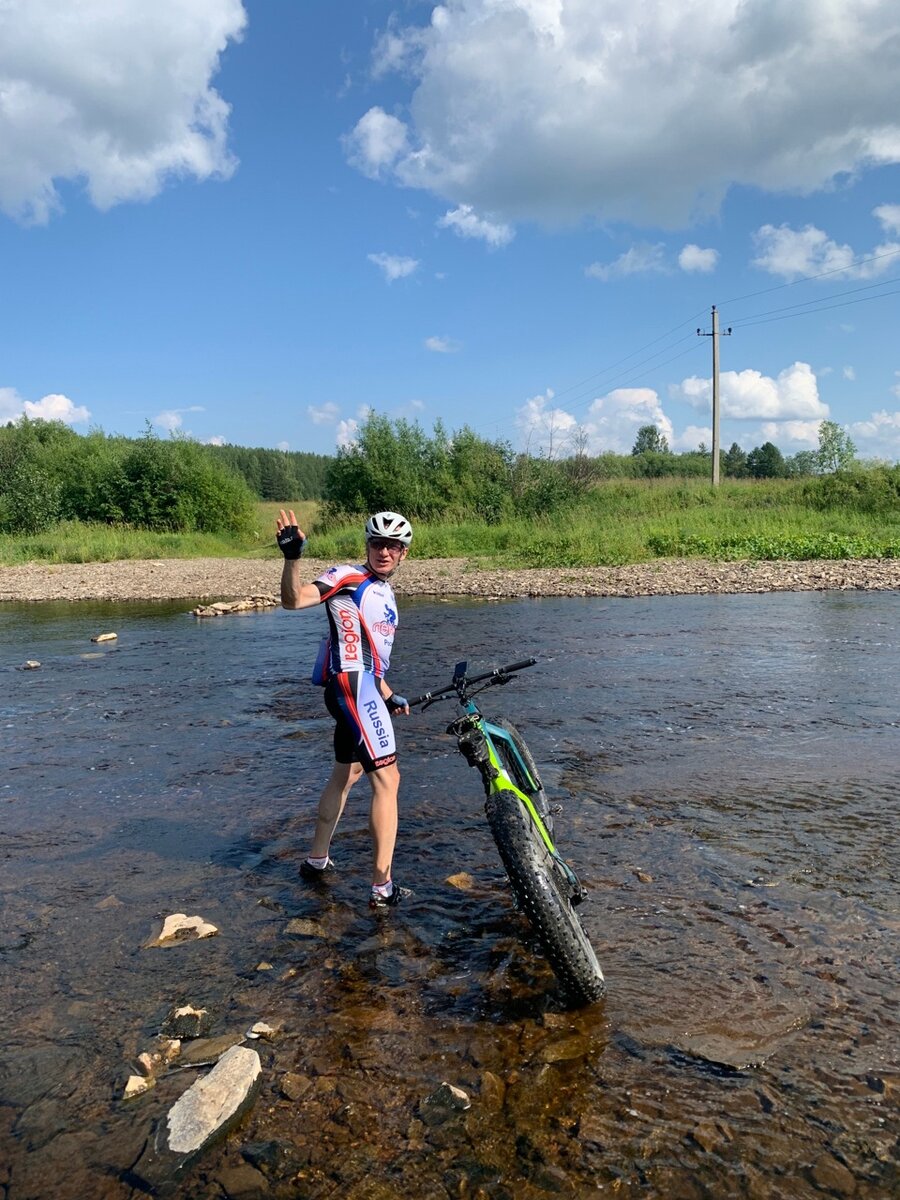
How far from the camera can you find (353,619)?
5.22 metres

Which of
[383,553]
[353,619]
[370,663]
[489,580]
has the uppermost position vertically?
[383,553]

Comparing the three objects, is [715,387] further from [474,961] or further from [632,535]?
[474,961]

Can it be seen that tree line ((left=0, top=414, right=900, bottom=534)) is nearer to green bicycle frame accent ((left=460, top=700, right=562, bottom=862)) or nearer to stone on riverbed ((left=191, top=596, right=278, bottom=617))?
stone on riverbed ((left=191, top=596, right=278, bottom=617))

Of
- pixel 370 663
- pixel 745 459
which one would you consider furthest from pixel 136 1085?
pixel 745 459

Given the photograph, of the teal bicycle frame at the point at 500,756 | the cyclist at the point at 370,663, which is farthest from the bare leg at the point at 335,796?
the teal bicycle frame at the point at 500,756

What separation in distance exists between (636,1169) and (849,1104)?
947 millimetres

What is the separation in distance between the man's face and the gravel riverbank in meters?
16.3

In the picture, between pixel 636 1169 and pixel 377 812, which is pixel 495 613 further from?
pixel 636 1169

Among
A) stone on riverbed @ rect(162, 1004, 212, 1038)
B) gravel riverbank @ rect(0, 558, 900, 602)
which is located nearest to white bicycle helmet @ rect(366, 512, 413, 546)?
stone on riverbed @ rect(162, 1004, 212, 1038)

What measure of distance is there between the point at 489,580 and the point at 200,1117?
70.0ft

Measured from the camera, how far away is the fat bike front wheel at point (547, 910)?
3.97m

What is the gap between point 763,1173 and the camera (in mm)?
3057

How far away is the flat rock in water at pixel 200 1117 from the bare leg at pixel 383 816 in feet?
5.27

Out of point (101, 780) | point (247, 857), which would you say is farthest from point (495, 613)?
point (247, 857)
